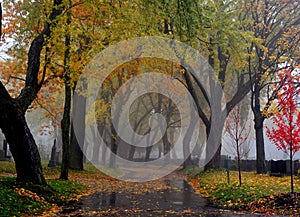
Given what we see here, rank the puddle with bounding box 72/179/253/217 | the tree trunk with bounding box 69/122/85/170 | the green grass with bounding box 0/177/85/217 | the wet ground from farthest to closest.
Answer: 1. the tree trunk with bounding box 69/122/85/170
2. the puddle with bounding box 72/179/253/217
3. the wet ground
4. the green grass with bounding box 0/177/85/217

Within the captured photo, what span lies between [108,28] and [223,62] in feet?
45.9

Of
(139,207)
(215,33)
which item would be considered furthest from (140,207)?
(215,33)

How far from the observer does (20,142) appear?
37.5 ft

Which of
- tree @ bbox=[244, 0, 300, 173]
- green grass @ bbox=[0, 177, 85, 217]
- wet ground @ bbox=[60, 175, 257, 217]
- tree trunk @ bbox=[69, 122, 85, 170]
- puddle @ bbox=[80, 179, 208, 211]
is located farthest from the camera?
tree trunk @ bbox=[69, 122, 85, 170]

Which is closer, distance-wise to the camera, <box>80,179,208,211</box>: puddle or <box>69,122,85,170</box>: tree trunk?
<box>80,179,208,211</box>: puddle

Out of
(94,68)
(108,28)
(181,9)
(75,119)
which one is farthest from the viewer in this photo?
(75,119)

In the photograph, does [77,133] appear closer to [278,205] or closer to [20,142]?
[20,142]

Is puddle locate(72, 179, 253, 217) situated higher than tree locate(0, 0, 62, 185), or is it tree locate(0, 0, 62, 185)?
tree locate(0, 0, 62, 185)

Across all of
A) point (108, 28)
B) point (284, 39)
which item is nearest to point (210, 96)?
point (284, 39)

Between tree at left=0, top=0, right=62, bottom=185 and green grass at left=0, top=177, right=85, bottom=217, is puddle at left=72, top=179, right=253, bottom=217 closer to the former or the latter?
green grass at left=0, top=177, right=85, bottom=217

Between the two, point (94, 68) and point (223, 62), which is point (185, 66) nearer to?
point (223, 62)

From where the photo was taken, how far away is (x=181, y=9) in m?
10.1

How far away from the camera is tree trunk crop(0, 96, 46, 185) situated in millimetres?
11013

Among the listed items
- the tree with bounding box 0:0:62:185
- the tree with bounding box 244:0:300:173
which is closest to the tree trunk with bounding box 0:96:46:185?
the tree with bounding box 0:0:62:185
